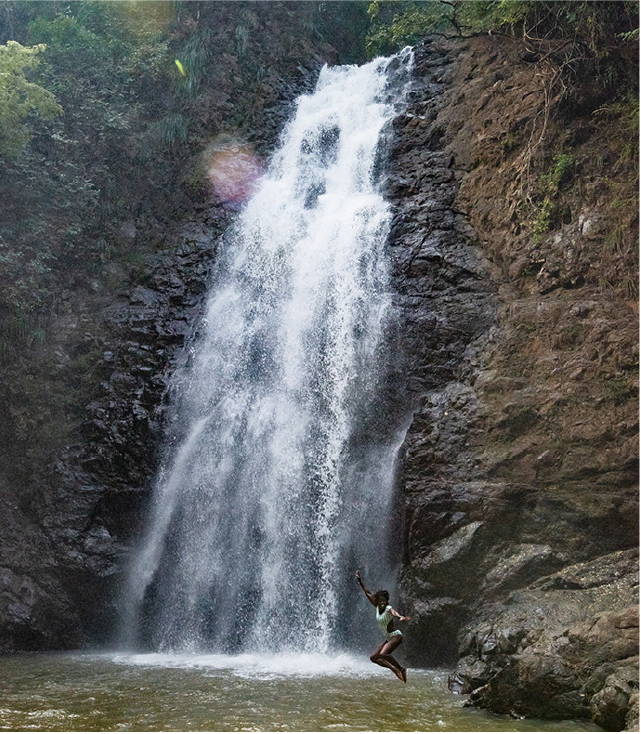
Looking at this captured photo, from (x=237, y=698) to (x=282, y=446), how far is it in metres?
5.72

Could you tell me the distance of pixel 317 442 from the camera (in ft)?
42.5

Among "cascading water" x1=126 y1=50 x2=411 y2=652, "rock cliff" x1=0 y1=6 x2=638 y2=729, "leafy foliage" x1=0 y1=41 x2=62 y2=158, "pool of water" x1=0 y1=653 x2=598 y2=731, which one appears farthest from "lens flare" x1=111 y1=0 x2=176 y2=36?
"pool of water" x1=0 y1=653 x2=598 y2=731

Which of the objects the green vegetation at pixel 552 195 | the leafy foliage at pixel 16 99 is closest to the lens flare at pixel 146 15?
the leafy foliage at pixel 16 99

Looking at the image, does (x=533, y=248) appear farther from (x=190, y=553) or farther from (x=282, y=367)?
(x=190, y=553)

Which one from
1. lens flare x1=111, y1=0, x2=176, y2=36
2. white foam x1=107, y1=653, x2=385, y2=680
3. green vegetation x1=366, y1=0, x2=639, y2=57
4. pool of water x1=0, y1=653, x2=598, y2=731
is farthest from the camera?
lens flare x1=111, y1=0, x2=176, y2=36

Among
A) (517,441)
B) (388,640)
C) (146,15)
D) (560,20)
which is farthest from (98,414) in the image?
(146,15)

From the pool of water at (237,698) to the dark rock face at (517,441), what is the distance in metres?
0.61

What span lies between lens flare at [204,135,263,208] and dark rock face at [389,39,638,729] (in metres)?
5.30

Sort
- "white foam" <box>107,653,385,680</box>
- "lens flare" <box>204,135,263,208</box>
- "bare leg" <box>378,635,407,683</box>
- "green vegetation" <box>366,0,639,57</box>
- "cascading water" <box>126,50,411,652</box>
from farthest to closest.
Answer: "lens flare" <box>204,135,263,208</box>, "green vegetation" <box>366,0,639,57</box>, "cascading water" <box>126,50,411,652</box>, "white foam" <box>107,653,385,680</box>, "bare leg" <box>378,635,407,683</box>

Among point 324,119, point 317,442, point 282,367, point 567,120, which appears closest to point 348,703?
point 317,442

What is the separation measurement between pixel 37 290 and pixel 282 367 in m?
5.80

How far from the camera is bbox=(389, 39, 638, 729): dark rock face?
777 cm

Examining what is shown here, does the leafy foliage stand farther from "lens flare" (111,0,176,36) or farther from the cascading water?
"lens flare" (111,0,176,36)

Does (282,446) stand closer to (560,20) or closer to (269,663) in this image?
(269,663)
